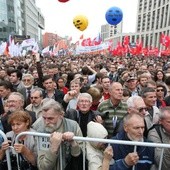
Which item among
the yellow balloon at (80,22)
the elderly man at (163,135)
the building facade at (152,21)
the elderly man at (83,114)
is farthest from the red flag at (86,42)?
the building facade at (152,21)

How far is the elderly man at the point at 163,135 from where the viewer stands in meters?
2.41

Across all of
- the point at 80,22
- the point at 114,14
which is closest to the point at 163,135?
the point at 114,14

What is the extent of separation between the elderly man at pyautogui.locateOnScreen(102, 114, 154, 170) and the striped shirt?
986mm

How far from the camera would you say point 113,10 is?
34.1ft

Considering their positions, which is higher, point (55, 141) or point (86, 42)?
point (86, 42)

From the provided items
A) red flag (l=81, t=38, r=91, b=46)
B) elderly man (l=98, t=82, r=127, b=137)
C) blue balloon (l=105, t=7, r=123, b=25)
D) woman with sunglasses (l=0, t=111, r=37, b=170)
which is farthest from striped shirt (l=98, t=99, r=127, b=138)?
red flag (l=81, t=38, r=91, b=46)

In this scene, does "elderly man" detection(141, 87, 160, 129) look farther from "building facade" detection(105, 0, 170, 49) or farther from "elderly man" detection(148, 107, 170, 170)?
"building facade" detection(105, 0, 170, 49)

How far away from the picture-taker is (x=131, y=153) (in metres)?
2.32

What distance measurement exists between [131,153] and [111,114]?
1.49 meters

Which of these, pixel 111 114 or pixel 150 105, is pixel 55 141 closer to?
pixel 111 114

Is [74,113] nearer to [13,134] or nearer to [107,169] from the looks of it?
[13,134]

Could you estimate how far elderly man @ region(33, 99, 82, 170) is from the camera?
237cm

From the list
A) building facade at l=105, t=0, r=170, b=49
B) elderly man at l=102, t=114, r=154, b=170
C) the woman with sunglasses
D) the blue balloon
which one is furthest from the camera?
building facade at l=105, t=0, r=170, b=49

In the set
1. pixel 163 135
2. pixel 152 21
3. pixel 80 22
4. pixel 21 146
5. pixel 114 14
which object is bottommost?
pixel 21 146
